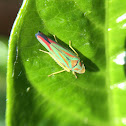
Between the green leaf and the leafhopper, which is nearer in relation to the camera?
the green leaf

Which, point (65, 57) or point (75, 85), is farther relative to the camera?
point (65, 57)

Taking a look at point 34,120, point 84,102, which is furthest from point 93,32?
point 34,120

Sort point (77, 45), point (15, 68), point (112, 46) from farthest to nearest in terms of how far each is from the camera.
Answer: point (77, 45), point (112, 46), point (15, 68)

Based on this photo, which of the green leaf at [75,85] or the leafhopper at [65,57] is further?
the leafhopper at [65,57]

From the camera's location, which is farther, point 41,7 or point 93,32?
point 93,32

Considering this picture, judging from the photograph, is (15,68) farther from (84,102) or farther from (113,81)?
(113,81)

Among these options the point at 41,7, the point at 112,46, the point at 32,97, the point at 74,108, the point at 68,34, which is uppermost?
the point at 41,7

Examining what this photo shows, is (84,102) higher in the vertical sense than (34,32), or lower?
lower

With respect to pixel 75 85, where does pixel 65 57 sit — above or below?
above
